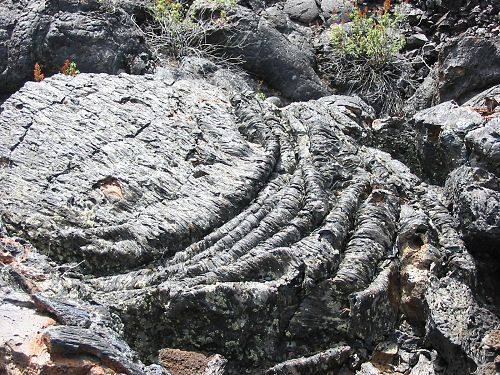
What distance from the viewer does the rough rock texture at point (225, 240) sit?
16.7 feet

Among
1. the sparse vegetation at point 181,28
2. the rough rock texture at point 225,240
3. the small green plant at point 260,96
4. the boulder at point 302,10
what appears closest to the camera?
the rough rock texture at point 225,240

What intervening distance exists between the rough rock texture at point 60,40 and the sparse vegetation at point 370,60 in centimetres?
289

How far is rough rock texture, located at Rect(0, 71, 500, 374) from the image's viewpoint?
5078 mm

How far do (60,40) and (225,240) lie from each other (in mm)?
4151

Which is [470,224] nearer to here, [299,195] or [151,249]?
[299,195]

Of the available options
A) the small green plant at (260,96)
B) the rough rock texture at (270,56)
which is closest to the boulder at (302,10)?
the rough rock texture at (270,56)

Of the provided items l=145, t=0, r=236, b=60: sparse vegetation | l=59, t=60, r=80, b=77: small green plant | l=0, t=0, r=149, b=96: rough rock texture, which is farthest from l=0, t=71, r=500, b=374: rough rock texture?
l=145, t=0, r=236, b=60: sparse vegetation

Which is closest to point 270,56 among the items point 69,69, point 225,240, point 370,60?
point 370,60

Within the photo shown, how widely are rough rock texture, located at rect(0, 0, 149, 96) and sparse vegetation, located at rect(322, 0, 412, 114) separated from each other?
2893mm

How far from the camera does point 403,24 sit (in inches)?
→ 432

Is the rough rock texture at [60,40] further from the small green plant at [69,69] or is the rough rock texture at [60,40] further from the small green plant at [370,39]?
the small green plant at [370,39]

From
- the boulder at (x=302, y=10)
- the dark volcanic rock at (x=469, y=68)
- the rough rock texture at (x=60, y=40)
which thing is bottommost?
the rough rock texture at (x=60, y=40)

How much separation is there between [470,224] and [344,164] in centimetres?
119

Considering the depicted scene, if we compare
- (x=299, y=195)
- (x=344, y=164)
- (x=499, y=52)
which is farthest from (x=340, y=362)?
(x=499, y=52)
